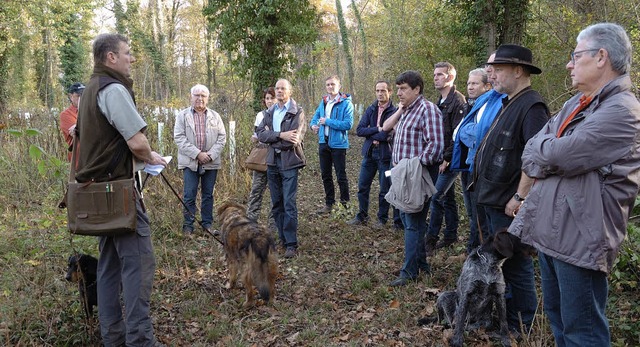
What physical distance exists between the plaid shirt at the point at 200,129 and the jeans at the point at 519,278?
4456 millimetres

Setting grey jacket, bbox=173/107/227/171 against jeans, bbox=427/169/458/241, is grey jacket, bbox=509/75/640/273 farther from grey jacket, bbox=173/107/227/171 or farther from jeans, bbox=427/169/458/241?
grey jacket, bbox=173/107/227/171

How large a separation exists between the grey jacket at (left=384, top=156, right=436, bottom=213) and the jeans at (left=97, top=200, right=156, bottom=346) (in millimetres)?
2449

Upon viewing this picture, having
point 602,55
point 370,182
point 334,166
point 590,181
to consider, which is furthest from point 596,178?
point 334,166

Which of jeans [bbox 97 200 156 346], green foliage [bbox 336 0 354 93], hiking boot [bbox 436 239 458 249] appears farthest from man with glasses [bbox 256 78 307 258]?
green foliage [bbox 336 0 354 93]

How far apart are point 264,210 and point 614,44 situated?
21.3 ft

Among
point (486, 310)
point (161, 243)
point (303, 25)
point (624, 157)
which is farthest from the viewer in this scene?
point (303, 25)

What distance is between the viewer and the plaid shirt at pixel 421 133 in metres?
4.54

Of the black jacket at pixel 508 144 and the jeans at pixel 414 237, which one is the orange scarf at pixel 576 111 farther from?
the jeans at pixel 414 237

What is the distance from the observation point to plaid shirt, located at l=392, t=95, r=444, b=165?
4.54m

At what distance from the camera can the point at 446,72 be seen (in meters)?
5.84

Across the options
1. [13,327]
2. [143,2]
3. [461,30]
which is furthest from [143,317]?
[143,2]

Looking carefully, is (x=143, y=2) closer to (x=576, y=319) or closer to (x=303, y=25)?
(x=303, y=25)

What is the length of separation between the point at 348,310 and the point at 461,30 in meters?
8.58

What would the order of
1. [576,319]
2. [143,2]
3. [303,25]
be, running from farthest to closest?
[143,2], [303,25], [576,319]
